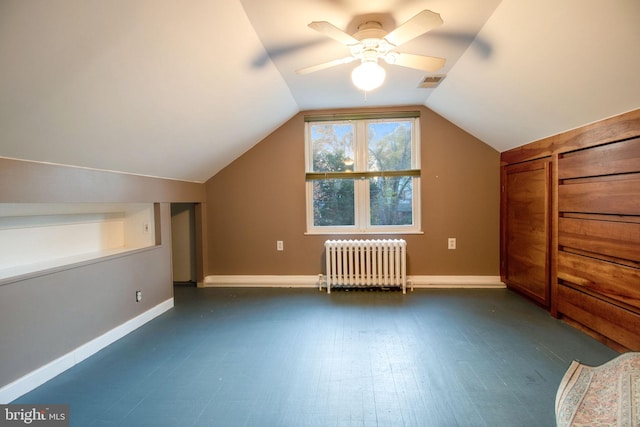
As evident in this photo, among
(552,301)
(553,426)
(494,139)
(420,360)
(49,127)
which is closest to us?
(553,426)

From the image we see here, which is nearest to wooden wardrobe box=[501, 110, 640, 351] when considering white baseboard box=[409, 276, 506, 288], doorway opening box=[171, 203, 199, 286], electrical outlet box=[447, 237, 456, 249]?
white baseboard box=[409, 276, 506, 288]

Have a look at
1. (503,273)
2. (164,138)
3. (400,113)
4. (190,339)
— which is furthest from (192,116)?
(503,273)

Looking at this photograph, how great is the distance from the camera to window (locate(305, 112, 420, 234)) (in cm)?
408

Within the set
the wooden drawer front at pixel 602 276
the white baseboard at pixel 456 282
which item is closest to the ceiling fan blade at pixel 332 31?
the wooden drawer front at pixel 602 276

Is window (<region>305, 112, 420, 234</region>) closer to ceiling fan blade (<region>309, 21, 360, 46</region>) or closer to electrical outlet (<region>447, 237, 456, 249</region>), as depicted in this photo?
electrical outlet (<region>447, 237, 456, 249</region>)

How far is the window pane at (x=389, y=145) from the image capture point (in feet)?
13.4

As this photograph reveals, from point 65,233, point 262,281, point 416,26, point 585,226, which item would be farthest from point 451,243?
point 65,233

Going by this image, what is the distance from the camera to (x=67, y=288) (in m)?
2.23

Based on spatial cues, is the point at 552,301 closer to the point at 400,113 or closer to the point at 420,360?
the point at 420,360

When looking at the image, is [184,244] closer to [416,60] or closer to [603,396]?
[416,60]

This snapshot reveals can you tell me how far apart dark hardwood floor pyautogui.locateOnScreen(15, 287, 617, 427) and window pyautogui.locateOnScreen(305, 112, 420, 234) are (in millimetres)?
1215

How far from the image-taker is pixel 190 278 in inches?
171

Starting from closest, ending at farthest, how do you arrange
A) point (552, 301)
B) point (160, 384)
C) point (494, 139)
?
point (160, 384)
point (552, 301)
point (494, 139)

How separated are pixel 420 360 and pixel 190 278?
3260 mm
